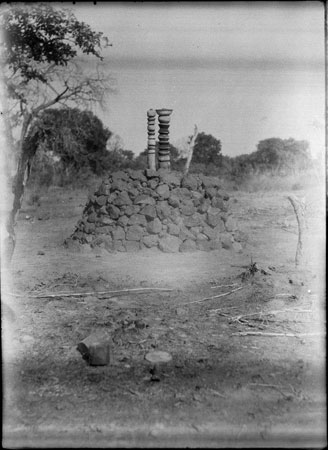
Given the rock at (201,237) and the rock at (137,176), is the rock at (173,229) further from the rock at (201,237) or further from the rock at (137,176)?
the rock at (137,176)

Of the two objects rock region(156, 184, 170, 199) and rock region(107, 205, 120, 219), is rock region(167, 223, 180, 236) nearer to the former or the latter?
rock region(156, 184, 170, 199)

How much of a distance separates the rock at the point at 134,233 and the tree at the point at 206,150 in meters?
7.50

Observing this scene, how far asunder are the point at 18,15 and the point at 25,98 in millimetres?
1410

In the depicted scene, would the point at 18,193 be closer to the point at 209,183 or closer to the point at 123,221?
the point at 123,221

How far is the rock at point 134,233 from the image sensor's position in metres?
Answer: 7.73

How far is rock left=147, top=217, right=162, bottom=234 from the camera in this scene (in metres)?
7.77

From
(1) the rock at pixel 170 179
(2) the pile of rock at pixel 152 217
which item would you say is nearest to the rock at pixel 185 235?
(2) the pile of rock at pixel 152 217

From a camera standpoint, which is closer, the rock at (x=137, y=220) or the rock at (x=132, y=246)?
the rock at (x=132, y=246)

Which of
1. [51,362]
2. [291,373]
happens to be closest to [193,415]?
[291,373]

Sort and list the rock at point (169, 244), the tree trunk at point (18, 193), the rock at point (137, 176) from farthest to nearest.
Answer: the rock at point (137, 176), the rock at point (169, 244), the tree trunk at point (18, 193)

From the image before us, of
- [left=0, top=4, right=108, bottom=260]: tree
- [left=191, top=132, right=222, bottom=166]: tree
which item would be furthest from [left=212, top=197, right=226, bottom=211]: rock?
[left=191, top=132, right=222, bottom=166]: tree

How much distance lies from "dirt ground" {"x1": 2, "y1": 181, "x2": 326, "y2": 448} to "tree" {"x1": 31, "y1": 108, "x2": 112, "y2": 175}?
81.9 inches

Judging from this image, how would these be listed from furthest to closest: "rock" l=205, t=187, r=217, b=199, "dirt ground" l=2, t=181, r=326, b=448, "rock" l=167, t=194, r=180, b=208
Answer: "rock" l=205, t=187, r=217, b=199
"rock" l=167, t=194, r=180, b=208
"dirt ground" l=2, t=181, r=326, b=448

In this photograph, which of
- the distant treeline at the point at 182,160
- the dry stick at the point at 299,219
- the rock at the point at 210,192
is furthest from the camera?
the distant treeline at the point at 182,160
